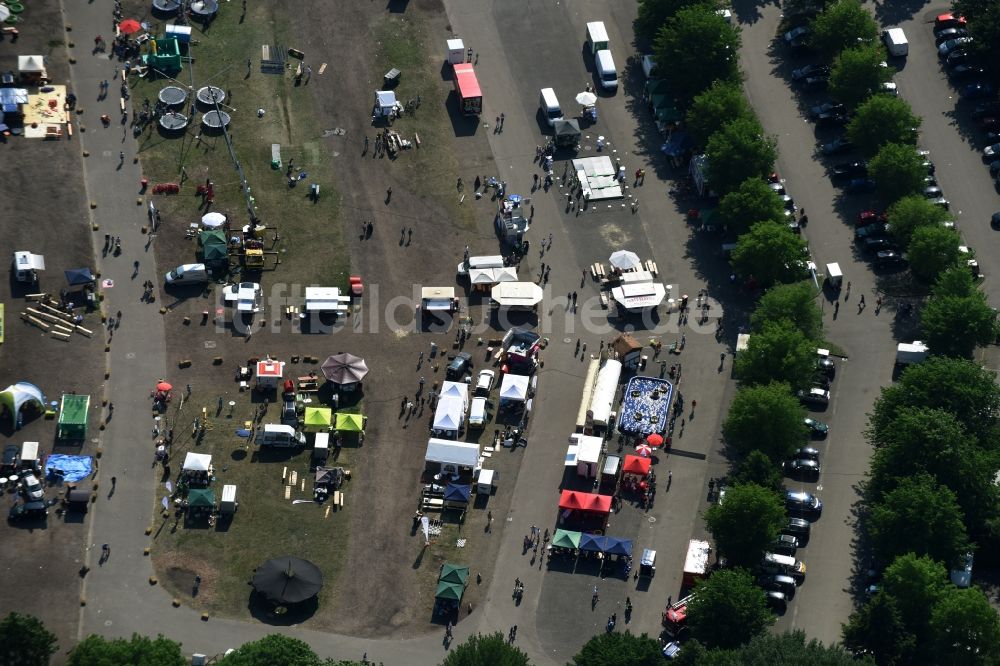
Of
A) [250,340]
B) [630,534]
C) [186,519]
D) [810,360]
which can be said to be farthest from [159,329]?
[810,360]

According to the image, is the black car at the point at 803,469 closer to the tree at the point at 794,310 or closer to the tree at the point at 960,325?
the tree at the point at 794,310

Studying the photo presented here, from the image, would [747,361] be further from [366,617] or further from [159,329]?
[159,329]

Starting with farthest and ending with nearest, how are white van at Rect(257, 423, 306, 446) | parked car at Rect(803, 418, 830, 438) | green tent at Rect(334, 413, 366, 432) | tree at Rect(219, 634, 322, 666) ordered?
parked car at Rect(803, 418, 830, 438) → green tent at Rect(334, 413, 366, 432) → white van at Rect(257, 423, 306, 446) → tree at Rect(219, 634, 322, 666)

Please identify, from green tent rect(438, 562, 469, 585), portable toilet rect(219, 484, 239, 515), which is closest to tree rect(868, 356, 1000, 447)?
green tent rect(438, 562, 469, 585)

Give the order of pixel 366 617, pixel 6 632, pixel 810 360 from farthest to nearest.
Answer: pixel 810 360 < pixel 366 617 < pixel 6 632

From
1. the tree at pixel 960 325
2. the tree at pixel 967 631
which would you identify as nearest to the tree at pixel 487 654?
the tree at pixel 967 631

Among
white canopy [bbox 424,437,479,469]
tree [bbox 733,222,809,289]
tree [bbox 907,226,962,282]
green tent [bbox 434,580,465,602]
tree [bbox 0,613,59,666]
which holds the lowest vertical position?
tree [bbox 0,613,59,666]

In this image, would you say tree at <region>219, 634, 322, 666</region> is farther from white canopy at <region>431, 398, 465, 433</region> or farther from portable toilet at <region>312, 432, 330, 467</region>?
white canopy at <region>431, 398, 465, 433</region>
